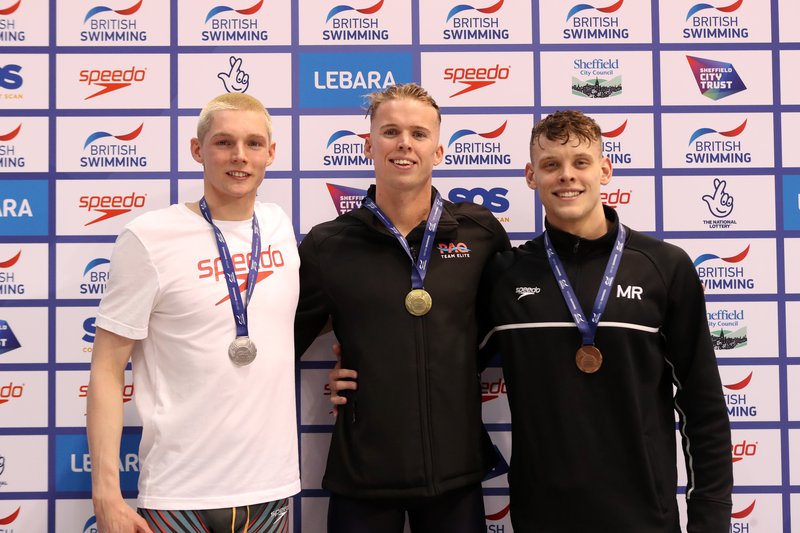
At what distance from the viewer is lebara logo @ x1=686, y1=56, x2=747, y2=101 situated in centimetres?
328

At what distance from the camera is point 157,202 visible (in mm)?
3213

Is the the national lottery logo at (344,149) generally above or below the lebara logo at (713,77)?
below

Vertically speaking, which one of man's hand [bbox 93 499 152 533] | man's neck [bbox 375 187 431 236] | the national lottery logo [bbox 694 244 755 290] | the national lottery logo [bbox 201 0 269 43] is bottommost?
man's hand [bbox 93 499 152 533]

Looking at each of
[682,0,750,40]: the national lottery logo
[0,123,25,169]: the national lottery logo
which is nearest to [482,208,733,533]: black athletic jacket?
[682,0,750,40]: the national lottery logo

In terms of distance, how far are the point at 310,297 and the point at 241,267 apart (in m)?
0.37

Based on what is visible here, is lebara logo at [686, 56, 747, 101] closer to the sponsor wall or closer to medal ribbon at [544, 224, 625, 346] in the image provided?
the sponsor wall

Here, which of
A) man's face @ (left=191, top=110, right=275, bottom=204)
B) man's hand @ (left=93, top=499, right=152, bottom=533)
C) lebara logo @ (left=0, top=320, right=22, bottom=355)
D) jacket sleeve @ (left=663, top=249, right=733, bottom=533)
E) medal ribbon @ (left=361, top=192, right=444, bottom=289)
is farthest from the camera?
lebara logo @ (left=0, top=320, right=22, bottom=355)

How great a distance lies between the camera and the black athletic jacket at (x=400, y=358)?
2.46 meters

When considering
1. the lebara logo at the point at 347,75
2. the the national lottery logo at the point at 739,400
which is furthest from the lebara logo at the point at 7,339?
the the national lottery logo at the point at 739,400

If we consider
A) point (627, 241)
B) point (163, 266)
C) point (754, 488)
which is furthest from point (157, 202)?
point (754, 488)

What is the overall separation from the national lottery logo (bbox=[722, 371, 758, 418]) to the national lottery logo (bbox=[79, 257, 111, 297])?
3.30 m

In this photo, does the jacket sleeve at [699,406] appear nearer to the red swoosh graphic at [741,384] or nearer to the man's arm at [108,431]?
the red swoosh graphic at [741,384]

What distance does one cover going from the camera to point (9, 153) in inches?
126

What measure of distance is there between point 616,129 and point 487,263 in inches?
46.5
